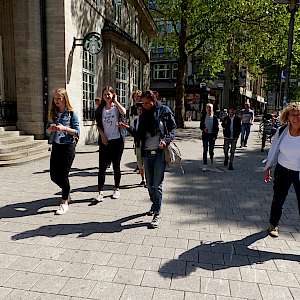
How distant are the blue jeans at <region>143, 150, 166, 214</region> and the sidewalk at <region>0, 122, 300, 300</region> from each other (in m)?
0.41

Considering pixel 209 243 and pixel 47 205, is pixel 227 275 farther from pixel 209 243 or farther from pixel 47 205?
pixel 47 205

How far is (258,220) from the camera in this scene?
5137 mm

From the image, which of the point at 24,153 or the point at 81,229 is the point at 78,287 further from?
the point at 24,153

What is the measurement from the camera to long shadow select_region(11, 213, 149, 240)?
4.38 metres

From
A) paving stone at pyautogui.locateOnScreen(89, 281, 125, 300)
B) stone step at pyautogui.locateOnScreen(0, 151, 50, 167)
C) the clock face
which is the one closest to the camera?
paving stone at pyautogui.locateOnScreen(89, 281, 125, 300)

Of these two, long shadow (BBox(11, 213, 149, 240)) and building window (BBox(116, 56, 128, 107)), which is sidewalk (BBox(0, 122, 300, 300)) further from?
building window (BBox(116, 56, 128, 107))

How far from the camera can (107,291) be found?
311cm

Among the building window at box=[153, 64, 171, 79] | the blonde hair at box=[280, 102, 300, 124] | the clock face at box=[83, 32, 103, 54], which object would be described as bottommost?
the blonde hair at box=[280, 102, 300, 124]

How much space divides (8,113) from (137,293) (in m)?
10.0

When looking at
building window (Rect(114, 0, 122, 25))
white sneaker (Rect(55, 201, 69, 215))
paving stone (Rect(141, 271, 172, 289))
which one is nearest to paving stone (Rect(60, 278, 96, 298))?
paving stone (Rect(141, 271, 172, 289))

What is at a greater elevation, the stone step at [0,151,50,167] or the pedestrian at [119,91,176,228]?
the pedestrian at [119,91,176,228]

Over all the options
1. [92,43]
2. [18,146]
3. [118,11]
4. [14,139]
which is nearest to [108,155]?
[18,146]

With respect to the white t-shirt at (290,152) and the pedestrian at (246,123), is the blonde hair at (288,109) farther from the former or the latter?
the pedestrian at (246,123)

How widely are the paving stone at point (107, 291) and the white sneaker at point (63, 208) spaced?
7.01 feet
